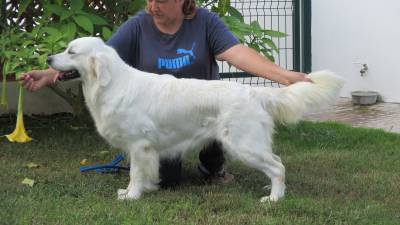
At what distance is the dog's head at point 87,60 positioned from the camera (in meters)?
3.72

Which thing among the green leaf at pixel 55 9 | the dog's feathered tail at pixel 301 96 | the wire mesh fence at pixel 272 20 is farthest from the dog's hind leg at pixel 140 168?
the wire mesh fence at pixel 272 20

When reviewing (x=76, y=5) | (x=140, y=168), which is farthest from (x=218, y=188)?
(x=76, y=5)

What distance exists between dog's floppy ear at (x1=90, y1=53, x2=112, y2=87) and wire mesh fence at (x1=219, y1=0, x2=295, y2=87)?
4.66 metres

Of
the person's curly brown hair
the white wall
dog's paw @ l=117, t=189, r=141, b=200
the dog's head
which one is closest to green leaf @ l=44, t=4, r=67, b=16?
the person's curly brown hair

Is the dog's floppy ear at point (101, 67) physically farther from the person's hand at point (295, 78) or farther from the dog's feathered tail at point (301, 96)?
the person's hand at point (295, 78)

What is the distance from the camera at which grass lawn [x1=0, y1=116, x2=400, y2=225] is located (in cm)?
352

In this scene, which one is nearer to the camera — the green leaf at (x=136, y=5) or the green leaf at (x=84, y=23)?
the green leaf at (x=84, y=23)

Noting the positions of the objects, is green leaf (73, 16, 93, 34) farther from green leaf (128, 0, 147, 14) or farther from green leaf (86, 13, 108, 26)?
green leaf (128, 0, 147, 14)

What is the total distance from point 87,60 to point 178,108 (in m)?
0.64

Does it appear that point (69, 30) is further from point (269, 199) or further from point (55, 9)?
point (269, 199)

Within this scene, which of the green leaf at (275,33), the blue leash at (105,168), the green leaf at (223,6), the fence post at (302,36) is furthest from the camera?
the fence post at (302,36)

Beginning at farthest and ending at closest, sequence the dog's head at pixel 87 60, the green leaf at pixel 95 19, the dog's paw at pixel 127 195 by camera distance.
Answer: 1. the green leaf at pixel 95 19
2. the dog's paw at pixel 127 195
3. the dog's head at pixel 87 60

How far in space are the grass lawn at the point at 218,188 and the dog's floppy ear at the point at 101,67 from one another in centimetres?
77

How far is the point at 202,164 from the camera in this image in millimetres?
4695
